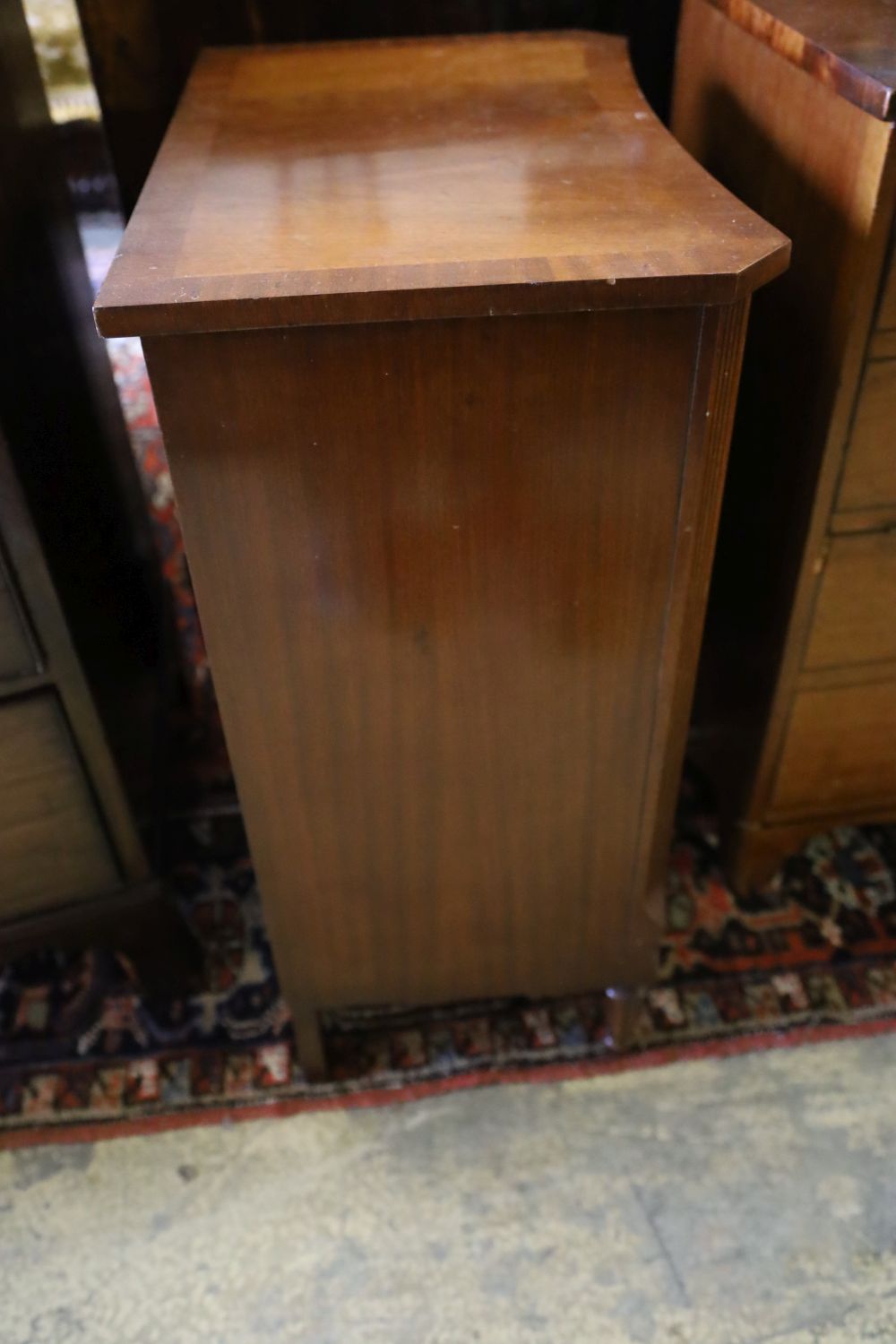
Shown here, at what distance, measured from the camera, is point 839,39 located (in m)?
0.78

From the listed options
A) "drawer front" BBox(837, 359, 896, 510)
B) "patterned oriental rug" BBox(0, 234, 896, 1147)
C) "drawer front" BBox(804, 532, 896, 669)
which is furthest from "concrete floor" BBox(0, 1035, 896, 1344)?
"drawer front" BBox(837, 359, 896, 510)

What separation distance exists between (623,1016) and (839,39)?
2.74 ft

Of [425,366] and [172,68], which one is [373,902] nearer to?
[425,366]

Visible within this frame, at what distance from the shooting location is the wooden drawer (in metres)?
0.79

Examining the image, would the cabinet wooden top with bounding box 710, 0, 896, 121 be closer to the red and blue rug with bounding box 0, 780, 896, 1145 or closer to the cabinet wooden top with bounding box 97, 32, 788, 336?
the cabinet wooden top with bounding box 97, 32, 788, 336

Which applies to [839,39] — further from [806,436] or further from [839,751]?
[839,751]

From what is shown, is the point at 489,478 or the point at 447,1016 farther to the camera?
the point at 447,1016

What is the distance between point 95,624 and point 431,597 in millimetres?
402

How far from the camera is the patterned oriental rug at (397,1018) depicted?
3.47ft

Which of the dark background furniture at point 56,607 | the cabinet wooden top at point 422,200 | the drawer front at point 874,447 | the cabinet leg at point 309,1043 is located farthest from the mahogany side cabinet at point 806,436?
the dark background furniture at point 56,607

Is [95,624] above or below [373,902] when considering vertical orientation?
above

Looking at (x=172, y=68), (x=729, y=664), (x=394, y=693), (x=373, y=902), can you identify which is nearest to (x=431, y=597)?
(x=394, y=693)

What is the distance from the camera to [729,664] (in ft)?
3.72

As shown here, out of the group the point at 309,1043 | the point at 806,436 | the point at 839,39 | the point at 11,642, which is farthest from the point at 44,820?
the point at 839,39
